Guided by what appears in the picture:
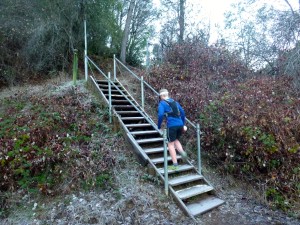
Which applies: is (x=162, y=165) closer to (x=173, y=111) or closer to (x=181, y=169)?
(x=181, y=169)

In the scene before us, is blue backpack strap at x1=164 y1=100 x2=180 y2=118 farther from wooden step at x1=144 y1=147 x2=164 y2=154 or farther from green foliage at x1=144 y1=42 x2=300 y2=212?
green foliage at x1=144 y1=42 x2=300 y2=212

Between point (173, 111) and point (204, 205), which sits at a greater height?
point (173, 111)

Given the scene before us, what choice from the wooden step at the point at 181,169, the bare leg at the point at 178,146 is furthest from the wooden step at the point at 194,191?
the bare leg at the point at 178,146

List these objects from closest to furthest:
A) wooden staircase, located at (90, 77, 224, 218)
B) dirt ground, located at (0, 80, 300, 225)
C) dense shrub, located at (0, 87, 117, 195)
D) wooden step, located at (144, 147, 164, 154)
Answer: dirt ground, located at (0, 80, 300, 225)
wooden staircase, located at (90, 77, 224, 218)
dense shrub, located at (0, 87, 117, 195)
wooden step, located at (144, 147, 164, 154)

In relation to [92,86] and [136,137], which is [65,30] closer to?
[92,86]

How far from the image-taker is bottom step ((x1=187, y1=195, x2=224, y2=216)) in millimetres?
4527

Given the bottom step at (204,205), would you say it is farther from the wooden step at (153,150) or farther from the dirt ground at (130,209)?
the wooden step at (153,150)

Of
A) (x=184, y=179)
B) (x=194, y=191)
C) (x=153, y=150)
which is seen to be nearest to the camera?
(x=194, y=191)

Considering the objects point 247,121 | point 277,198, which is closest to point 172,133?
point 247,121

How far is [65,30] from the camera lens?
11383 millimetres

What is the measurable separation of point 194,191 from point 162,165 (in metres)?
0.95

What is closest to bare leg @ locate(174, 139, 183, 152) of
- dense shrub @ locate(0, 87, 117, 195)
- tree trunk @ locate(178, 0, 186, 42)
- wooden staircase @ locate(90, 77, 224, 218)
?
wooden staircase @ locate(90, 77, 224, 218)

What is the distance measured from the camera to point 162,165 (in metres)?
5.52

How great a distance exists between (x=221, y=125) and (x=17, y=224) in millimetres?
4911
